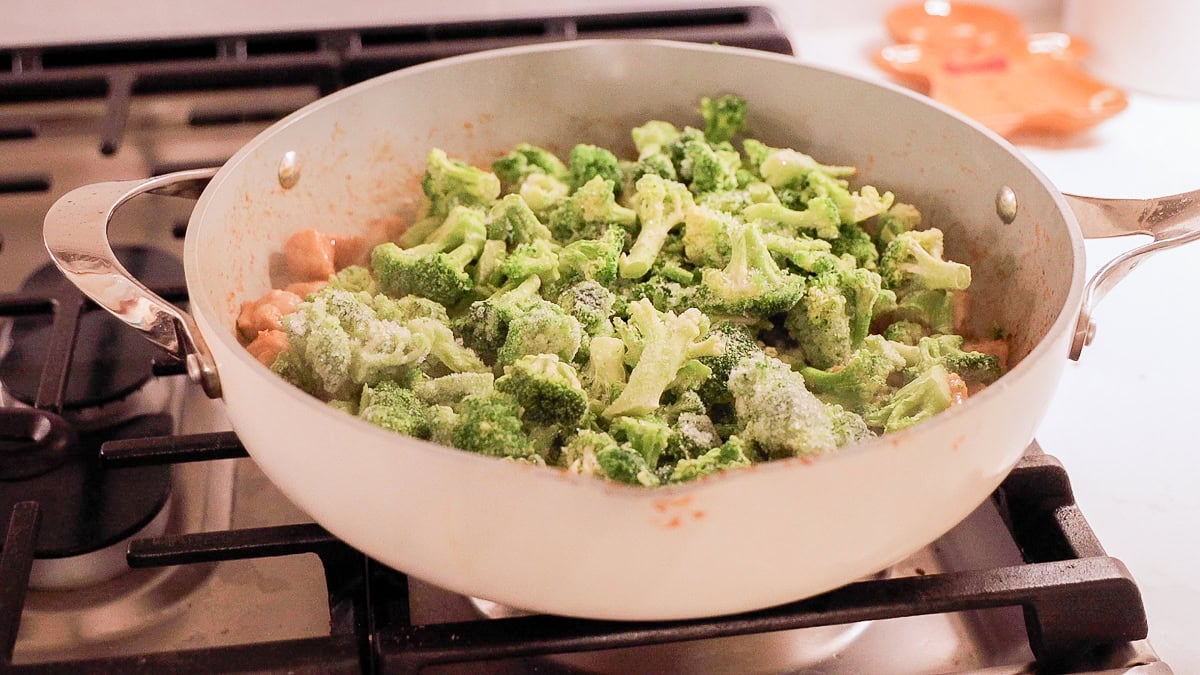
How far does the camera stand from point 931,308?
2.97ft

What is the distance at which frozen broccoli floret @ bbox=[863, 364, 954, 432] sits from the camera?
741mm

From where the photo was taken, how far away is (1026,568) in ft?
2.23

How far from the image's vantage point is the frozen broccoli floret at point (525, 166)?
1.02 metres

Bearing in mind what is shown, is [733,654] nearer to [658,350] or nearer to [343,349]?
[658,350]

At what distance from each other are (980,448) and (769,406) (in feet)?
0.45

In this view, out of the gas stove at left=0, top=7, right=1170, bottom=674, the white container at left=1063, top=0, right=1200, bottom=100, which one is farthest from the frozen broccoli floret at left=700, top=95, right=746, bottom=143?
the white container at left=1063, top=0, right=1200, bottom=100

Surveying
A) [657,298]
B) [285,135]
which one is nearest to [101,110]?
[285,135]

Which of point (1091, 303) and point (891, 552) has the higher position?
point (1091, 303)

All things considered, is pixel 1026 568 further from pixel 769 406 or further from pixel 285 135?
pixel 285 135

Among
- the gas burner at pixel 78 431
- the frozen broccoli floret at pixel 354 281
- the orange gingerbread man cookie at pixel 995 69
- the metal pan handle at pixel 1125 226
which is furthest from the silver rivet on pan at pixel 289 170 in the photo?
the orange gingerbread man cookie at pixel 995 69

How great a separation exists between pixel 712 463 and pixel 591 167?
1.39ft

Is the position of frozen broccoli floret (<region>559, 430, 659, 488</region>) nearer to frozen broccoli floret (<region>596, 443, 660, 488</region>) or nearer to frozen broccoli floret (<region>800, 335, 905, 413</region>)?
frozen broccoli floret (<region>596, 443, 660, 488</region>)

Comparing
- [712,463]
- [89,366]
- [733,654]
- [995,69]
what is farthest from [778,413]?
[995,69]

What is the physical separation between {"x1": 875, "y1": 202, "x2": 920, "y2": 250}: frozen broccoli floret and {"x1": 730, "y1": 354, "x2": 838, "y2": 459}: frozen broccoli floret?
0.94ft
